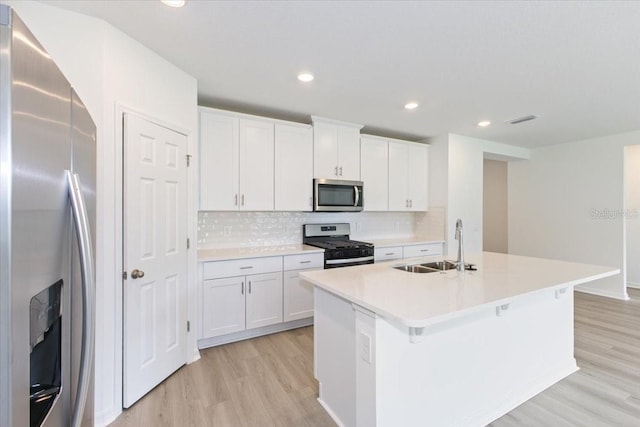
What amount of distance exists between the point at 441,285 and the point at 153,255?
1.95 meters

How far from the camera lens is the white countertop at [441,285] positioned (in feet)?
4.38

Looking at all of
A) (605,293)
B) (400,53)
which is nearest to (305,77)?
(400,53)

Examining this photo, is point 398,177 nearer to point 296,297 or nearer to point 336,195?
point 336,195

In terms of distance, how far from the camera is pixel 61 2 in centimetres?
167

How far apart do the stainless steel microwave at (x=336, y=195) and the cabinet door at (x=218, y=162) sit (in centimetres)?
98

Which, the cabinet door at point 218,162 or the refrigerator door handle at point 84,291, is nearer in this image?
the refrigerator door handle at point 84,291

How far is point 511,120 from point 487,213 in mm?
3575

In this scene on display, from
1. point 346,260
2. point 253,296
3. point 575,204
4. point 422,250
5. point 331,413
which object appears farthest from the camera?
point 575,204

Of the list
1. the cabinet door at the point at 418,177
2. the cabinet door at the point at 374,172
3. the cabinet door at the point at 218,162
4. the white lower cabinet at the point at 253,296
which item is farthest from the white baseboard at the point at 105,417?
the cabinet door at the point at 418,177

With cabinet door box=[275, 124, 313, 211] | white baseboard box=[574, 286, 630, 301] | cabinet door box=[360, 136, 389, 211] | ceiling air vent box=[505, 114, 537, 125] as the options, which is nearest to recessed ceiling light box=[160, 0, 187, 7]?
cabinet door box=[275, 124, 313, 211]

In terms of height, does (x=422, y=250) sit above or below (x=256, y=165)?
below

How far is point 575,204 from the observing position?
4836 mm

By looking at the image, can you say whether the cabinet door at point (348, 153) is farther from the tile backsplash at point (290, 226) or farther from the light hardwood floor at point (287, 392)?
the light hardwood floor at point (287, 392)

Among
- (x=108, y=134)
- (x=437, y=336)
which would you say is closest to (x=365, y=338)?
(x=437, y=336)
